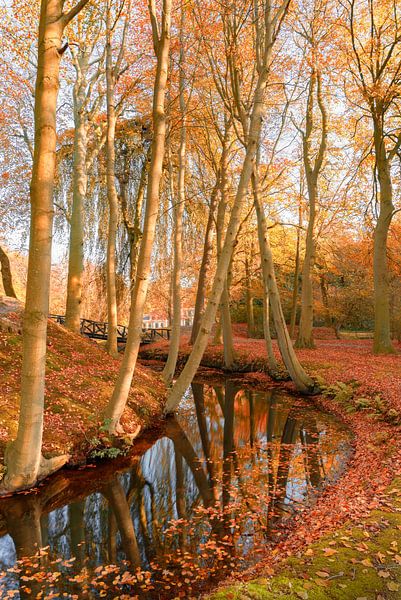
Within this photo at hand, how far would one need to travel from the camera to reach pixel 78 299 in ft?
41.4

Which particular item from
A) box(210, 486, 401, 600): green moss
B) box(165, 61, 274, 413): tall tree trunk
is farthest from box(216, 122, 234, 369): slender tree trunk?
box(210, 486, 401, 600): green moss

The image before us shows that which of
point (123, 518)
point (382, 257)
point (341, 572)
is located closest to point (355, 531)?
point (341, 572)

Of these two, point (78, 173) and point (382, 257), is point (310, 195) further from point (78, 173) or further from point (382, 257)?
point (78, 173)

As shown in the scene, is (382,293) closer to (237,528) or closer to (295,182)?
(295,182)

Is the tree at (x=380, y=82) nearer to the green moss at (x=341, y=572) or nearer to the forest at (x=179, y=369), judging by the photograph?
the forest at (x=179, y=369)

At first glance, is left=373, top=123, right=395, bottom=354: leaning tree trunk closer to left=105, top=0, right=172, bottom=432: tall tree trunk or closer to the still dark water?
the still dark water

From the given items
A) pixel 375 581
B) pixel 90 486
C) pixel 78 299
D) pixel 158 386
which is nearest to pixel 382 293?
pixel 158 386

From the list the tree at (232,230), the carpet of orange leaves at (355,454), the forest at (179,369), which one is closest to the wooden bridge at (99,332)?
the forest at (179,369)

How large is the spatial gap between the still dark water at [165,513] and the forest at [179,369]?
0.03 meters

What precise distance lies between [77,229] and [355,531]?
439 inches

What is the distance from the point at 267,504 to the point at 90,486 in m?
2.56

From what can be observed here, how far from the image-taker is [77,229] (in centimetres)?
1260

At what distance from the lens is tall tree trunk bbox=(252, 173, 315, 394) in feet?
36.2

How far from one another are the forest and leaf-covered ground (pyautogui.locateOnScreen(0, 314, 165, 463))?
48mm
